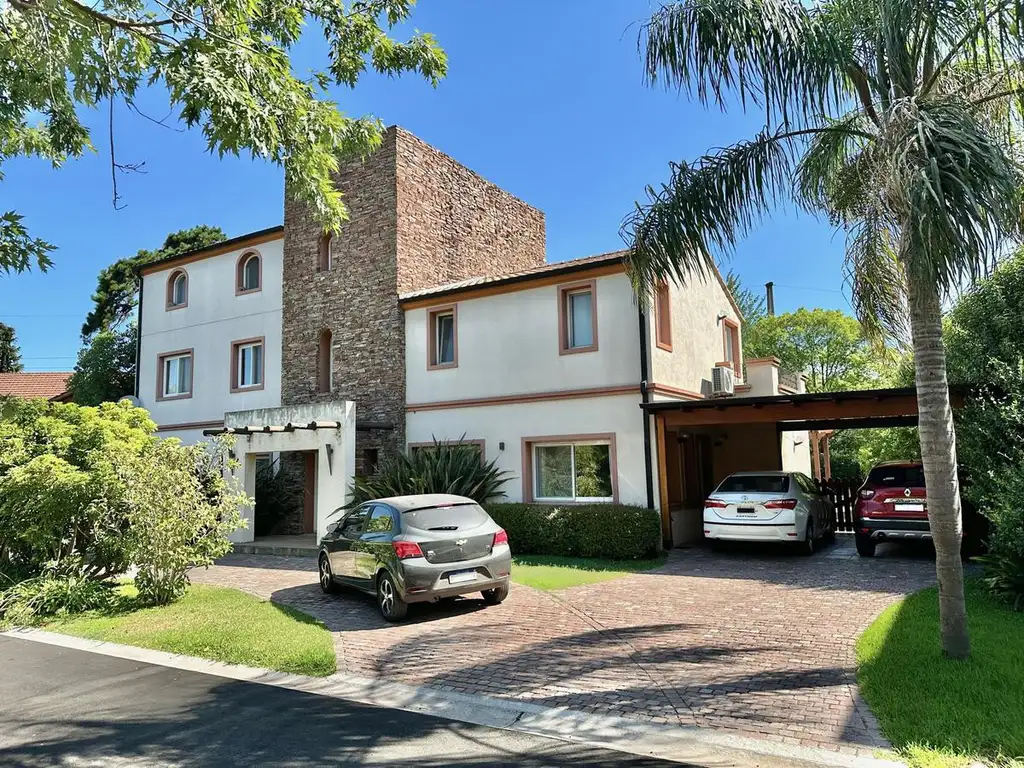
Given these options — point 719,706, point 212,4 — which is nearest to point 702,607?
point 719,706

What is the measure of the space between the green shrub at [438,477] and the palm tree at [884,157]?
817 centimetres

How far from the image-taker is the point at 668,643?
7.46m

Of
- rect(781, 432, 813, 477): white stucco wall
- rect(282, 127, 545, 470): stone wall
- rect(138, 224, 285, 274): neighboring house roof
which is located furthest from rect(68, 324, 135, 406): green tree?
rect(781, 432, 813, 477): white stucco wall

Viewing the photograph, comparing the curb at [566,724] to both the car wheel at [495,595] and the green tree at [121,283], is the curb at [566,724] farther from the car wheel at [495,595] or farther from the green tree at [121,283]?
the green tree at [121,283]

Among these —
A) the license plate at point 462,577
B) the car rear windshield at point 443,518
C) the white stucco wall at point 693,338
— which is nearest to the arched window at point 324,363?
the white stucco wall at point 693,338

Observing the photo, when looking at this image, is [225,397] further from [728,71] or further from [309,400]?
[728,71]

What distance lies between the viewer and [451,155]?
68.4 ft

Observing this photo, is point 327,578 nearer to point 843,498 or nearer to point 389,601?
point 389,601

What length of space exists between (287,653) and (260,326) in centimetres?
1520

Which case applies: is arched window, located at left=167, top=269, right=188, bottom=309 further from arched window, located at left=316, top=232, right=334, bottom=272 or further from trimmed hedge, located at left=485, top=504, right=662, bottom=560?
trimmed hedge, located at left=485, top=504, right=662, bottom=560

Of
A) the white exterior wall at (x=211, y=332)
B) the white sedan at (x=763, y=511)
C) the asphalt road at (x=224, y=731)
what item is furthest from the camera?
the white exterior wall at (x=211, y=332)

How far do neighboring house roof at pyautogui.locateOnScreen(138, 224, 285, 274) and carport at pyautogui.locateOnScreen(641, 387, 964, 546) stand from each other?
1293 centimetres

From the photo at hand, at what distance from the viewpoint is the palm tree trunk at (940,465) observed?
6070mm

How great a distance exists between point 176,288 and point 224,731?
21.2 m
